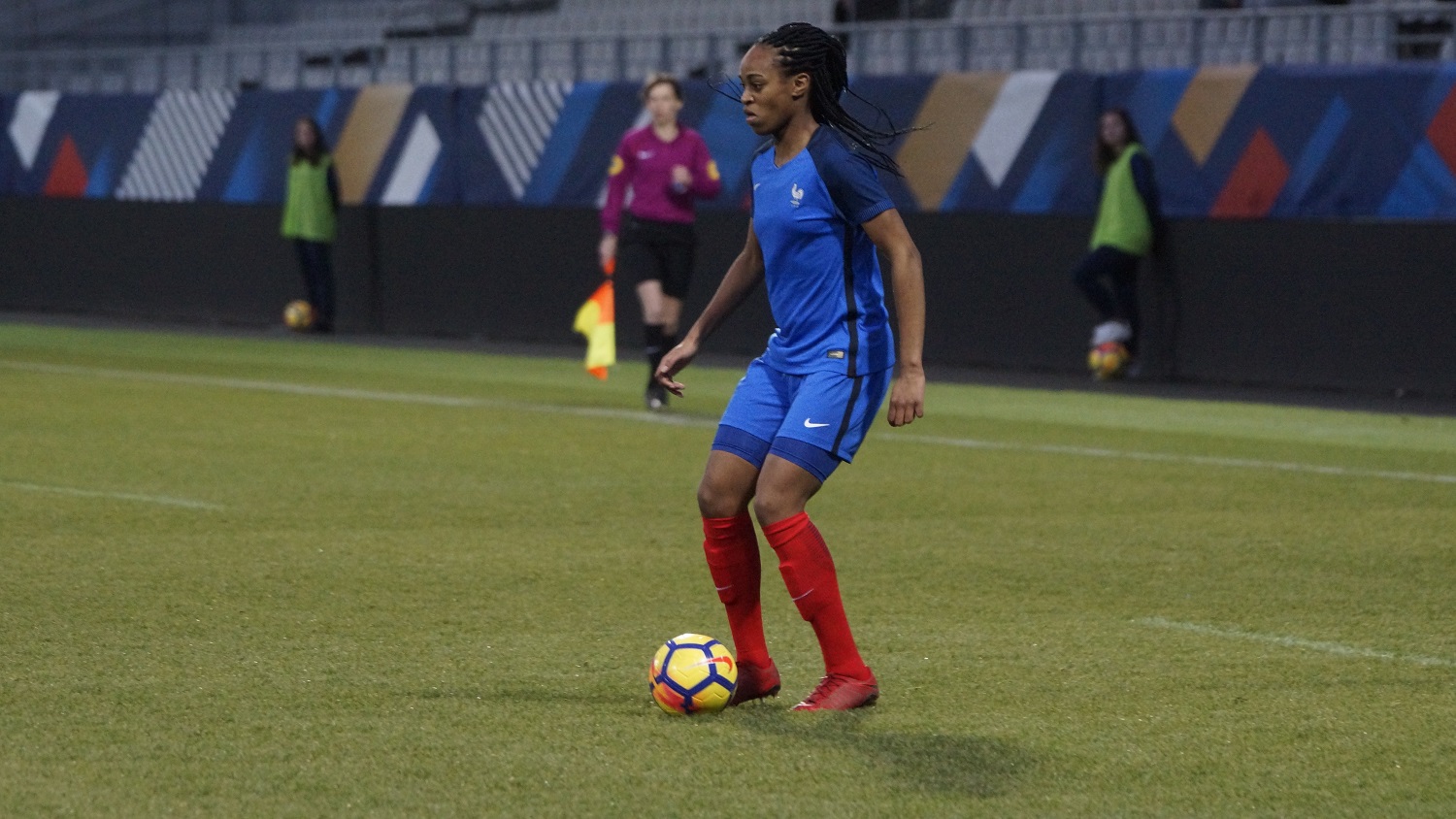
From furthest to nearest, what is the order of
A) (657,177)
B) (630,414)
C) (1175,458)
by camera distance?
(630,414)
(657,177)
(1175,458)

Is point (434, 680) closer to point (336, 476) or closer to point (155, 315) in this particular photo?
point (336, 476)

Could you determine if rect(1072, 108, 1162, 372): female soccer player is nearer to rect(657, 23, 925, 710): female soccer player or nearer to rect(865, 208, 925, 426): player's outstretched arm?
rect(657, 23, 925, 710): female soccer player

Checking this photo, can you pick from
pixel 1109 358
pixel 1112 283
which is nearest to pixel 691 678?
pixel 1109 358

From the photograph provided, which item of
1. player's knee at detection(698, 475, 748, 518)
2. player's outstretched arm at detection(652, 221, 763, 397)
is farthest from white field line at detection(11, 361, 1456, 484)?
player's knee at detection(698, 475, 748, 518)

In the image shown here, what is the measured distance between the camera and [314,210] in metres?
22.4

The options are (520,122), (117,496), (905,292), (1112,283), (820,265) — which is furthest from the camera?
(520,122)

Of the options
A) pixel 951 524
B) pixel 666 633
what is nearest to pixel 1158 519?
pixel 951 524

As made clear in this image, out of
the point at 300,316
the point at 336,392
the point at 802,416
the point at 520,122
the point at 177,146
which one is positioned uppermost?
the point at 802,416

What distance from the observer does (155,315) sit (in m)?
24.8

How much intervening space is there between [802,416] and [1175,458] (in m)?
6.89

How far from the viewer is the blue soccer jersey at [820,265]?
5.97 m

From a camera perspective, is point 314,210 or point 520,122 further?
point 314,210

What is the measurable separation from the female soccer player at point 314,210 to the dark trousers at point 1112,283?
8553 millimetres

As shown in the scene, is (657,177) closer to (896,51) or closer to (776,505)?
(896,51)
